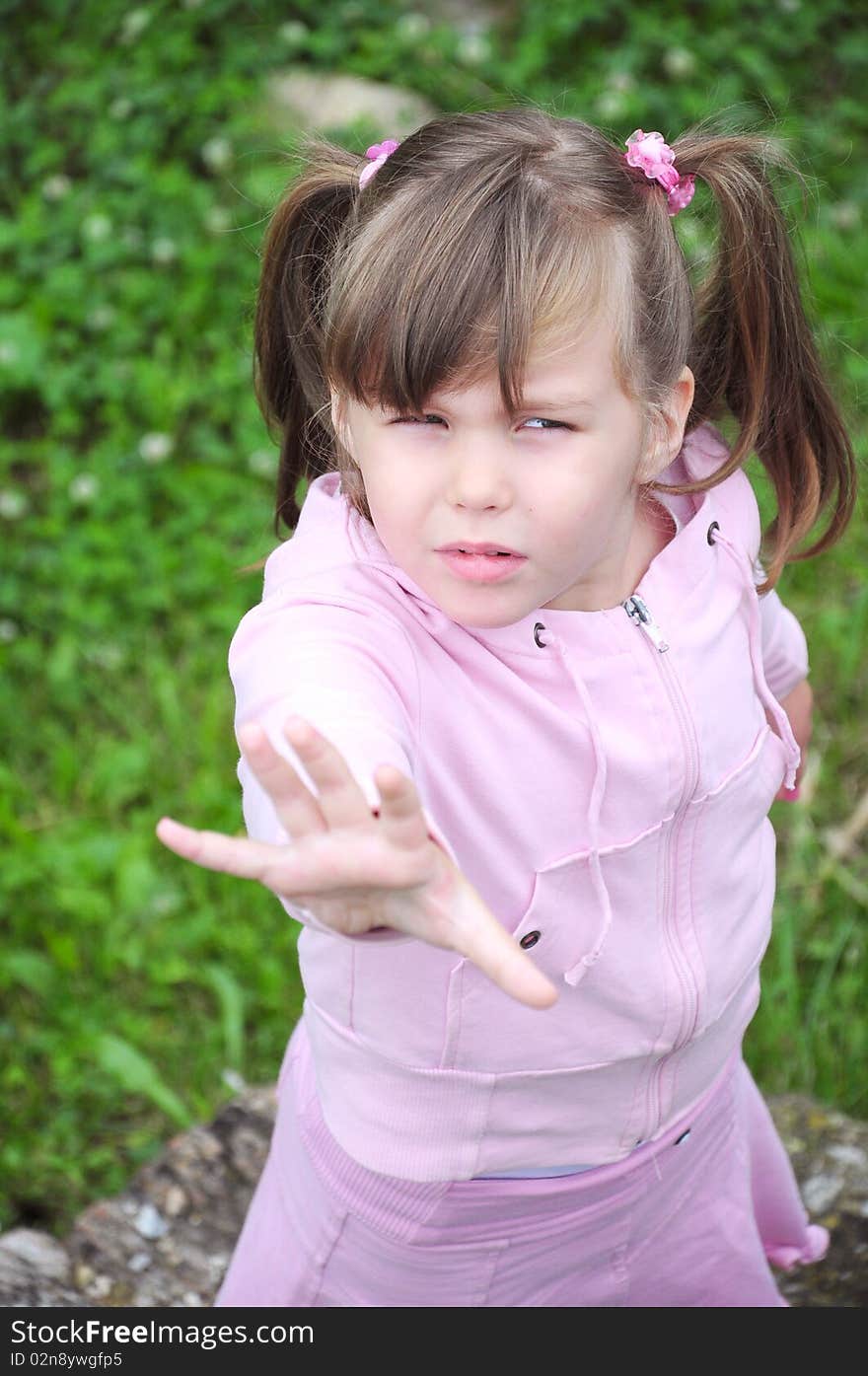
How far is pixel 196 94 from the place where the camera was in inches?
150

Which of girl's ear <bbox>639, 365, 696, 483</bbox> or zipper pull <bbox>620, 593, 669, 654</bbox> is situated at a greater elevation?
girl's ear <bbox>639, 365, 696, 483</bbox>

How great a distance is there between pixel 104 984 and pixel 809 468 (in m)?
1.64

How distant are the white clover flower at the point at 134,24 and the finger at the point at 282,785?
11.1 ft

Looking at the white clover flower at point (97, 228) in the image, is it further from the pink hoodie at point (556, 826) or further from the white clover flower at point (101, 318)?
the pink hoodie at point (556, 826)

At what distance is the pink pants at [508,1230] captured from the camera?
1427 mm

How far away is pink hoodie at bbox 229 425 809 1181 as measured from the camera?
3.85 ft

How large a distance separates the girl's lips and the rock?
128 centimetres

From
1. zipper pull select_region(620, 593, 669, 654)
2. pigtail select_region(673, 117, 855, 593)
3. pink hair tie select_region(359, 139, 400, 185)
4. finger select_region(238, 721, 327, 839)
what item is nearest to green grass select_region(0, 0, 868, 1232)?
pigtail select_region(673, 117, 855, 593)

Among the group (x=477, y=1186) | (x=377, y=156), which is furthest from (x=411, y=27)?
(x=477, y=1186)

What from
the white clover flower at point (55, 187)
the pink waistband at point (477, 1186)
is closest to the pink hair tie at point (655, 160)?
the pink waistband at point (477, 1186)

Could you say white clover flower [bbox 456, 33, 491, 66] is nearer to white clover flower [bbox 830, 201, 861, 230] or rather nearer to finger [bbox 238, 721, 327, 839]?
white clover flower [bbox 830, 201, 861, 230]

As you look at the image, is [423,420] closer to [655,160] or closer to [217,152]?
[655,160]
